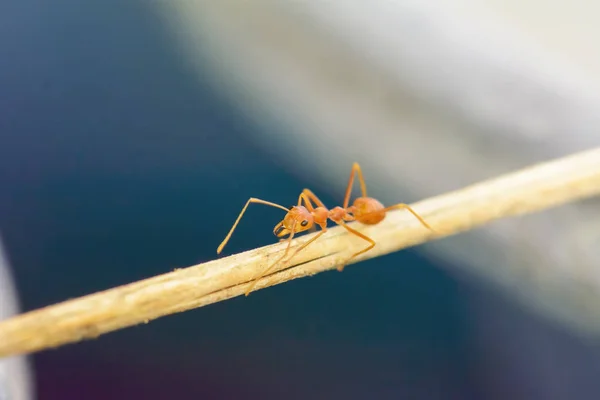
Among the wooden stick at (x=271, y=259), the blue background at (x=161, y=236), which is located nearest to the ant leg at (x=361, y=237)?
the wooden stick at (x=271, y=259)

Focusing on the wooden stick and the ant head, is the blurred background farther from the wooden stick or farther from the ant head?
the wooden stick

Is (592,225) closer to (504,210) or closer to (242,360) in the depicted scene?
(504,210)

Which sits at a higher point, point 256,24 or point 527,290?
point 256,24

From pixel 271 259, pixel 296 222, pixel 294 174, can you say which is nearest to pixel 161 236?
pixel 294 174

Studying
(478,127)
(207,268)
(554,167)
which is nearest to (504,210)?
(554,167)

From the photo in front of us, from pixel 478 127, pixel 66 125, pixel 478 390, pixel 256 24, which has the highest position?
pixel 256 24

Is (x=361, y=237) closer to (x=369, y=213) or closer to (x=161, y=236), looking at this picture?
(x=369, y=213)
